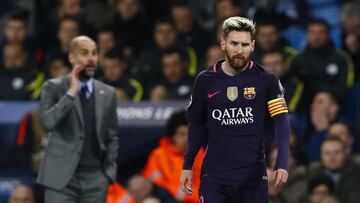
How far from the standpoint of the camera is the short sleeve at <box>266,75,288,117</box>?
788 centimetres

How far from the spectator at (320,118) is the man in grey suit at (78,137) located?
3.34 m

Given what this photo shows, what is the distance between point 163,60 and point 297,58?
1.64m

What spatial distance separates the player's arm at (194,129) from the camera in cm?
800

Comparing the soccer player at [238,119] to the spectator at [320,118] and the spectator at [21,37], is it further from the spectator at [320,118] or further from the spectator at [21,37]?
the spectator at [21,37]

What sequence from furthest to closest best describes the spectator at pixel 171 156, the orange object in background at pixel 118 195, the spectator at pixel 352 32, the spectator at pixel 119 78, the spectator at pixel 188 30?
the spectator at pixel 188 30, the spectator at pixel 119 78, the spectator at pixel 352 32, the spectator at pixel 171 156, the orange object in background at pixel 118 195

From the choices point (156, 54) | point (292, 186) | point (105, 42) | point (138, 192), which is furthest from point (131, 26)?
point (292, 186)

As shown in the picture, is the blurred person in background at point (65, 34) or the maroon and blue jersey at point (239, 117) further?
the blurred person in background at point (65, 34)

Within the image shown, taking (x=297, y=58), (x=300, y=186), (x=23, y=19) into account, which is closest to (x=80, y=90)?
(x=300, y=186)

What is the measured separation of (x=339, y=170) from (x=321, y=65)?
1.72 meters

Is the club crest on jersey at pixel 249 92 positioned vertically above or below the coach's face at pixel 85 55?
below

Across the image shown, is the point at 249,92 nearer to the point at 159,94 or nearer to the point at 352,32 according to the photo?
the point at 159,94

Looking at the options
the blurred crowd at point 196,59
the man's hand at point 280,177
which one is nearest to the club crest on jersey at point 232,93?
the man's hand at point 280,177

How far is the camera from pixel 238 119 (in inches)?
310

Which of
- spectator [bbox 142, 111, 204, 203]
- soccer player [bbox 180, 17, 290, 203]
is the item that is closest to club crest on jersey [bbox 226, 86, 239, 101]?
soccer player [bbox 180, 17, 290, 203]
